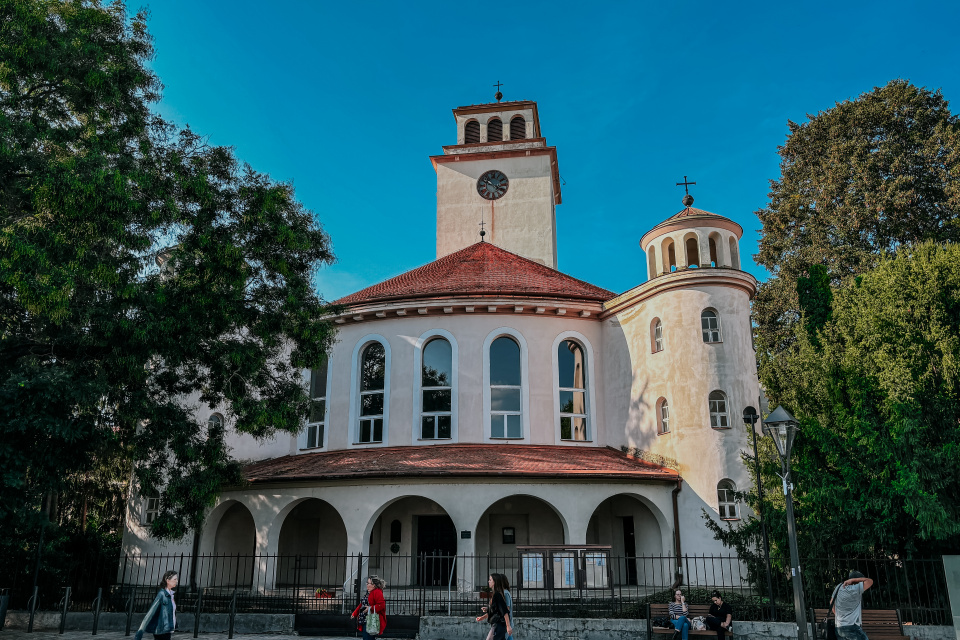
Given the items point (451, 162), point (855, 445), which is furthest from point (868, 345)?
point (451, 162)

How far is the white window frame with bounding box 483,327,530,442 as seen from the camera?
2214 cm

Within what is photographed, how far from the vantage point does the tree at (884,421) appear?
13.4m

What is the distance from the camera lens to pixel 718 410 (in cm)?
2059

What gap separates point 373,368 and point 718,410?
36.5ft

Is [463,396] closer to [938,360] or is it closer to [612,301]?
[612,301]

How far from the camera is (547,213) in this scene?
33.4 m

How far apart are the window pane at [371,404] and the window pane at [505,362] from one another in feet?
12.5

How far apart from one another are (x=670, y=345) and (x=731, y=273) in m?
2.87

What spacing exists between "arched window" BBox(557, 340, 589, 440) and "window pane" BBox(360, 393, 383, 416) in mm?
5987

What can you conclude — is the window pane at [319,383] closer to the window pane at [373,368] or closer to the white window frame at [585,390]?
the window pane at [373,368]

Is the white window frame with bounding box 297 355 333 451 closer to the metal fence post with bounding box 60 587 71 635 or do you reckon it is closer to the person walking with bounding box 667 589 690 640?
the metal fence post with bounding box 60 587 71 635

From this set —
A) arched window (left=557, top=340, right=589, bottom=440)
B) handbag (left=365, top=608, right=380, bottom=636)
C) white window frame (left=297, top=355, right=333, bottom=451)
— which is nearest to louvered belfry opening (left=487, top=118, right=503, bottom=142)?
arched window (left=557, top=340, right=589, bottom=440)

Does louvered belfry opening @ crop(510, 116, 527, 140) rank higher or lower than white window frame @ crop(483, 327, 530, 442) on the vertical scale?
higher

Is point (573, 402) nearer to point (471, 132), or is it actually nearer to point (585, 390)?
point (585, 390)
